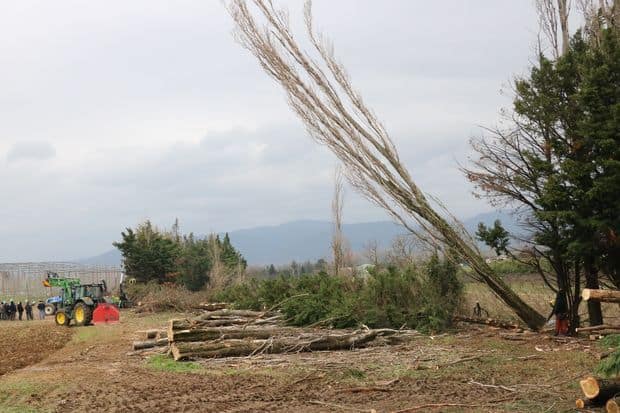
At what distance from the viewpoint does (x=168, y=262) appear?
3575 centimetres

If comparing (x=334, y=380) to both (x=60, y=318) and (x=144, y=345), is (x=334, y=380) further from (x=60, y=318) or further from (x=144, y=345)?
(x=60, y=318)

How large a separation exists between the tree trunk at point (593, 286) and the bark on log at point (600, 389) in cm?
697

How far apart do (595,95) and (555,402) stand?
7.03 metres

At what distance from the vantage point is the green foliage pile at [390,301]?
14820 millimetres

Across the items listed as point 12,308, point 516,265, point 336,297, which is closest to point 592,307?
point 516,265

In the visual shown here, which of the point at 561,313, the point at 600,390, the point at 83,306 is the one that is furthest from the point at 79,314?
the point at 600,390

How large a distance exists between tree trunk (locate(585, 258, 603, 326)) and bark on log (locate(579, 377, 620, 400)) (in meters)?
6.97

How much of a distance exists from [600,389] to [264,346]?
6882 mm

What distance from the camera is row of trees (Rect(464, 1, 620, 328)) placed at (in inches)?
488

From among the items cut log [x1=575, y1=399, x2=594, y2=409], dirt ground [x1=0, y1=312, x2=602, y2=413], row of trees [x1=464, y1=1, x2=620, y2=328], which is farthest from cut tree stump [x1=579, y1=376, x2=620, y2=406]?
row of trees [x1=464, y1=1, x2=620, y2=328]

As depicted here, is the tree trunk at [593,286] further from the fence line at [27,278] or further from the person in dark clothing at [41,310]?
the fence line at [27,278]

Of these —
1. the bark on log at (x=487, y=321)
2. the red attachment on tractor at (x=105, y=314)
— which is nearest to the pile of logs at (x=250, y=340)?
the bark on log at (x=487, y=321)

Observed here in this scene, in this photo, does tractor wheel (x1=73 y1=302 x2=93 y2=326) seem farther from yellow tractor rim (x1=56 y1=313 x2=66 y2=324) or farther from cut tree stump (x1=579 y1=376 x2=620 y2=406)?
cut tree stump (x1=579 y1=376 x2=620 y2=406)

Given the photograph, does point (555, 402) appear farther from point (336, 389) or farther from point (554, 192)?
point (554, 192)
